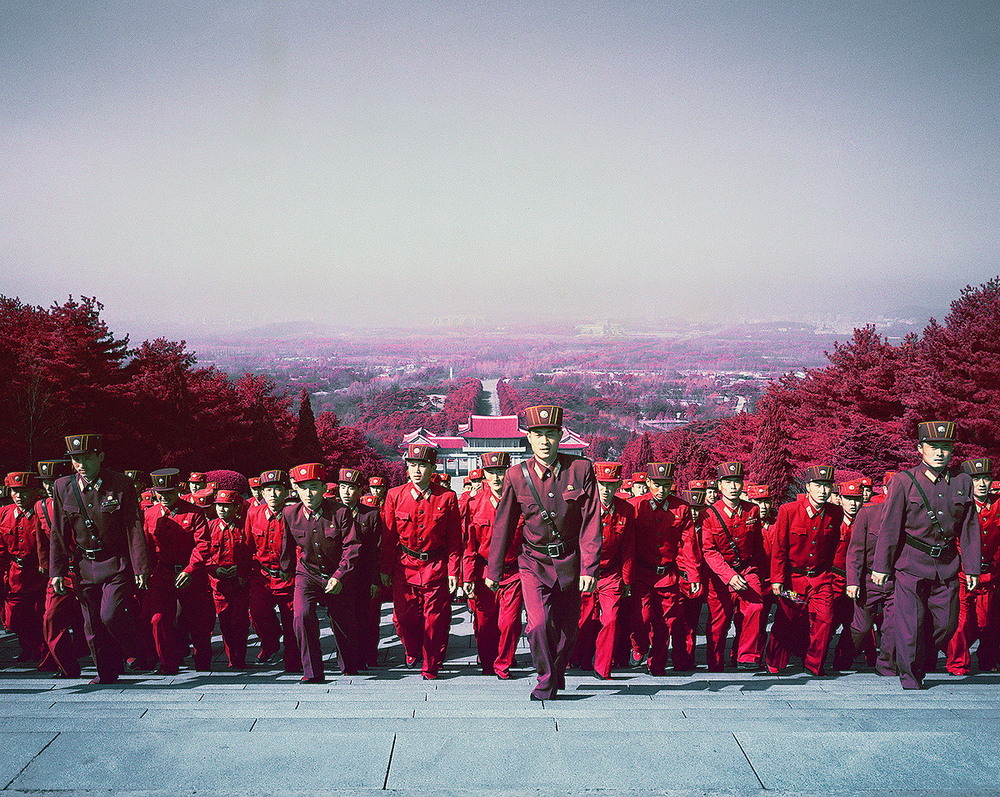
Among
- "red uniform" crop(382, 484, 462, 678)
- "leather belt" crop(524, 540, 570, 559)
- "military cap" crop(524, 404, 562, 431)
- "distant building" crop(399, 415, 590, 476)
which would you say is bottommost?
"distant building" crop(399, 415, 590, 476)

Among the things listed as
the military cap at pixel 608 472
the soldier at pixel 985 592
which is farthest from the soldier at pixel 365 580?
the soldier at pixel 985 592

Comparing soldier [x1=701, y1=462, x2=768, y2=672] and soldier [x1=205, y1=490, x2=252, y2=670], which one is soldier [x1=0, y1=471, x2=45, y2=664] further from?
soldier [x1=701, y1=462, x2=768, y2=672]

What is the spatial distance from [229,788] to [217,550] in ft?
12.2

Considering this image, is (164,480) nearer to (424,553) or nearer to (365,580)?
(365,580)

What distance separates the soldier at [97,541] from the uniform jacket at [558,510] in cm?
289

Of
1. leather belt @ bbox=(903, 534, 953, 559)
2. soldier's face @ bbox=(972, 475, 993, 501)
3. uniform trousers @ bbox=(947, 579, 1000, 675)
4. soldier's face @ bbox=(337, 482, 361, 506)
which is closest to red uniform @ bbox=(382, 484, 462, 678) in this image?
soldier's face @ bbox=(337, 482, 361, 506)

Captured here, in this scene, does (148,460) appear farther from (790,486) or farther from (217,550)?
(790,486)

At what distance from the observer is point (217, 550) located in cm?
682

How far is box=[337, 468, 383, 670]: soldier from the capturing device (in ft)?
20.9

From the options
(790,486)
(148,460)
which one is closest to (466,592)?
(148,460)

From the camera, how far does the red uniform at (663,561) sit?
6.73 m

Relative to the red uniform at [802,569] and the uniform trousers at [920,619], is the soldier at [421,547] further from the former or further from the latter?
the uniform trousers at [920,619]

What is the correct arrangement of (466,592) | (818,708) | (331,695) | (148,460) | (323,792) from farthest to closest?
(148,460) → (466,592) → (331,695) → (818,708) → (323,792)

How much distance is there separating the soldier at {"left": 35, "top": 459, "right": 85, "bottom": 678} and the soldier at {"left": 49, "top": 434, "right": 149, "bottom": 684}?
0.41 ft
